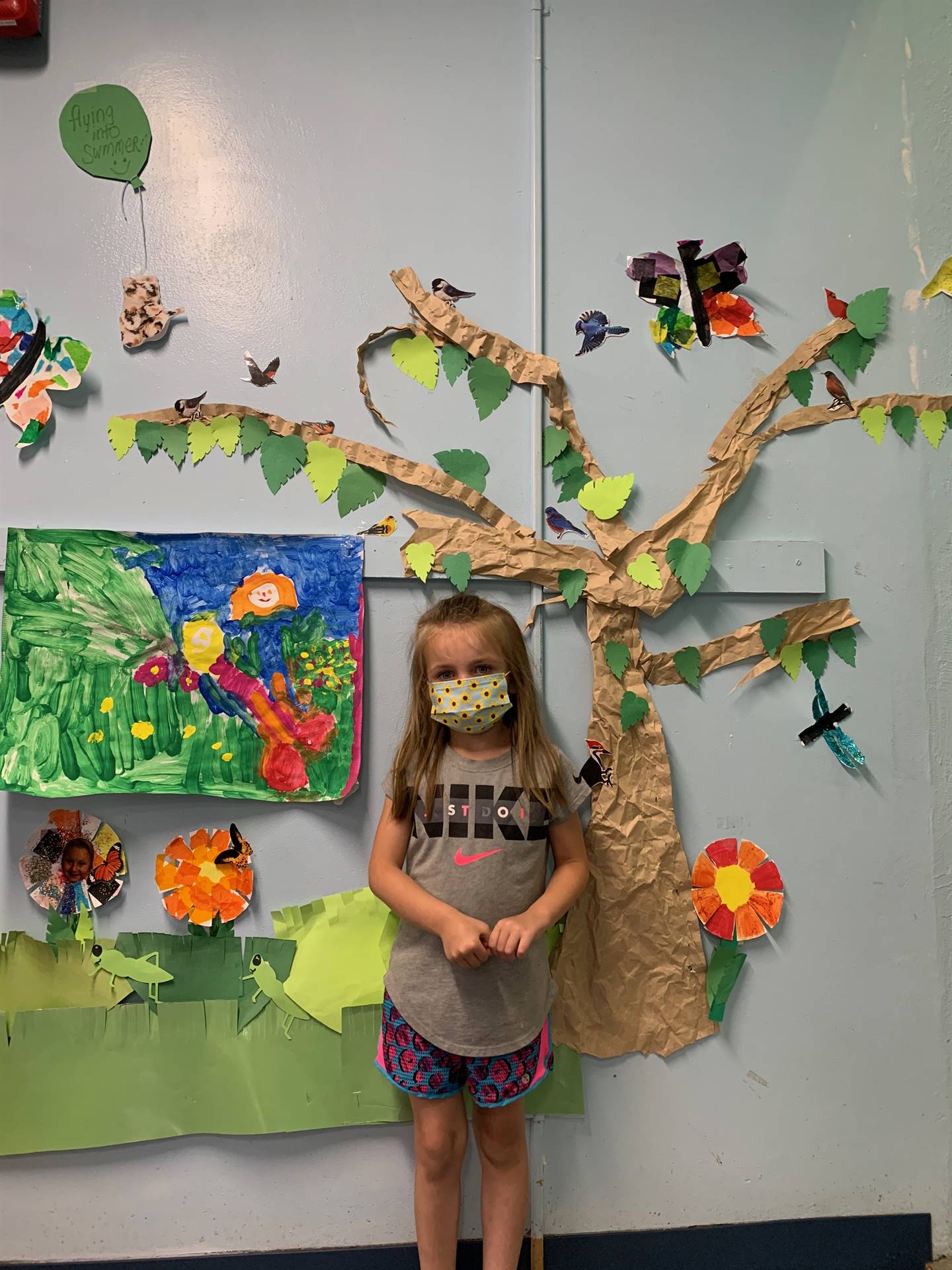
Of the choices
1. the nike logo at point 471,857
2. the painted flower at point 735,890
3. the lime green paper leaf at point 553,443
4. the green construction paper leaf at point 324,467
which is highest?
the lime green paper leaf at point 553,443

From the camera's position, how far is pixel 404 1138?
1.34 m

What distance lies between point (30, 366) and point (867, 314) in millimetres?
1401

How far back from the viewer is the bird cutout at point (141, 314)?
1.36m

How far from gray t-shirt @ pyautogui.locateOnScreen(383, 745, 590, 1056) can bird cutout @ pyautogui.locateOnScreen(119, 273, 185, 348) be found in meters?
0.84

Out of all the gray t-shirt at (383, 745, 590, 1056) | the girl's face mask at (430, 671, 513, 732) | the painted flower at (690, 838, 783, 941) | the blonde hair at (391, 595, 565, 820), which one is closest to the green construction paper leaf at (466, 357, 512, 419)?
the blonde hair at (391, 595, 565, 820)

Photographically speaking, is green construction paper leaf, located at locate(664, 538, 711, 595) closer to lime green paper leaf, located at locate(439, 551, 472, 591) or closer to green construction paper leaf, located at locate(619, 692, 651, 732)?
green construction paper leaf, located at locate(619, 692, 651, 732)

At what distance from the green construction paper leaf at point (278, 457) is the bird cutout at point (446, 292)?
0.33 m

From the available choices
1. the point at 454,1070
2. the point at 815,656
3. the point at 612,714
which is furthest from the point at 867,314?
the point at 454,1070

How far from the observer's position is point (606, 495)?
1.38m

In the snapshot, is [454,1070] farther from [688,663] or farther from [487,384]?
[487,384]

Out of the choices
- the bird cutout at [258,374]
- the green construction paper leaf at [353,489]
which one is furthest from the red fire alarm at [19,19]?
the green construction paper leaf at [353,489]

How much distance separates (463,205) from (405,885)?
1092 mm

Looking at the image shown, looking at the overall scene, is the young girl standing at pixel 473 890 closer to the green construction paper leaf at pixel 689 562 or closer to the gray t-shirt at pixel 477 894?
the gray t-shirt at pixel 477 894

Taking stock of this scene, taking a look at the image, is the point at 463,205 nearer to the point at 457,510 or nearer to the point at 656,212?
the point at 656,212
